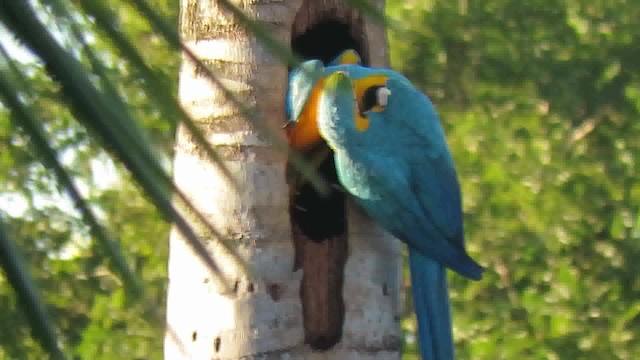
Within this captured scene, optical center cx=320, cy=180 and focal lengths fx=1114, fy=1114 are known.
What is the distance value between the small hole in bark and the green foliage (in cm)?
197

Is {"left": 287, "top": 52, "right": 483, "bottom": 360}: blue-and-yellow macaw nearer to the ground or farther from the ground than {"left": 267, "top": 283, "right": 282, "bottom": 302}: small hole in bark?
farther from the ground

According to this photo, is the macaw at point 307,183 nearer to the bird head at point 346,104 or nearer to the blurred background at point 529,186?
the bird head at point 346,104

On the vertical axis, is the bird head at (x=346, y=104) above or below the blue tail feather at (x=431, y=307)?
above

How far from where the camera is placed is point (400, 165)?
1.88m

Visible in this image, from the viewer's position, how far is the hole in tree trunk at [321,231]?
5.74 ft

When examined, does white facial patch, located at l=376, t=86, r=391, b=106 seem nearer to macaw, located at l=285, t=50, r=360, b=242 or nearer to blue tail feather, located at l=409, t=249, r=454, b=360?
macaw, located at l=285, t=50, r=360, b=242

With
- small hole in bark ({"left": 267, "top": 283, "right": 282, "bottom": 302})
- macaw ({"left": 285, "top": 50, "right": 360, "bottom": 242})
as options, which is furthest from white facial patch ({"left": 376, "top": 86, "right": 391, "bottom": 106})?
small hole in bark ({"left": 267, "top": 283, "right": 282, "bottom": 302})

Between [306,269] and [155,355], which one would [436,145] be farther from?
[155,355]

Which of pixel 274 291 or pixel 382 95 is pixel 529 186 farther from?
pixel 274 291

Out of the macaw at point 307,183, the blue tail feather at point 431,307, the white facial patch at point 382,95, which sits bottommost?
the blue tail feather at point 431,307

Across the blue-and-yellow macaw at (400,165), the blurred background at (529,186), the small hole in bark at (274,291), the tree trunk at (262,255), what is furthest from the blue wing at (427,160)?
the blurred background at (529,186)

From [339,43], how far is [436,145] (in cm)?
27

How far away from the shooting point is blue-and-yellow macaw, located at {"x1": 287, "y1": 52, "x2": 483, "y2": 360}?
1834 millimetres

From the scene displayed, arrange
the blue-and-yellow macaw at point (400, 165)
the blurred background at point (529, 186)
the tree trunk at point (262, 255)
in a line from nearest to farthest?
the tree trunk at point (262, 255) < the blue-and-yellow macaw at point (400, 165) < the blurred background at point (529, 186)
